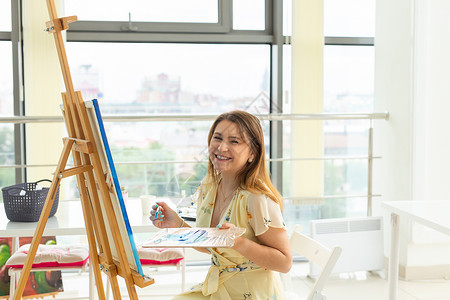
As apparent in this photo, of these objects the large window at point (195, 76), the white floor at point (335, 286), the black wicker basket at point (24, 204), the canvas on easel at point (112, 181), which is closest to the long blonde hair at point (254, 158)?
the canvas on easel at point (112, 181)

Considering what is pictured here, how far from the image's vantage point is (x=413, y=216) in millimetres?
2127

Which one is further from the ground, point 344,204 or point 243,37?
point 243,37

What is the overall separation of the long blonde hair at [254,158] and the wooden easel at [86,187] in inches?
15.4

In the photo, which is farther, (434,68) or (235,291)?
(434,68)

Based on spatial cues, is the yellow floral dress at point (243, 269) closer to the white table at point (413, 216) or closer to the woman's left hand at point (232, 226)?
the woman's left hand at point (232, 226)

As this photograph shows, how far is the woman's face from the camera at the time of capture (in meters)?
1.73

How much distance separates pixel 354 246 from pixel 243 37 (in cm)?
151

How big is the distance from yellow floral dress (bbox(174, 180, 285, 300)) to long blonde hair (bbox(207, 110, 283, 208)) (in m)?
0.03

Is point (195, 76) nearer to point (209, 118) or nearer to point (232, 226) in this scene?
point (209, 118)

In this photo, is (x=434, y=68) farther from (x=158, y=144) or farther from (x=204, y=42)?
(x=158, y=144)

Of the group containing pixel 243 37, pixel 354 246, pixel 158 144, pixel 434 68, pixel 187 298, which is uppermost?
pixel 243 37

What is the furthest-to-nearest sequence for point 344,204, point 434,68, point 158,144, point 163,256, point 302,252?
point 344,204 < point 158,144 < point 434,68 < point 163,256 < point 302,252

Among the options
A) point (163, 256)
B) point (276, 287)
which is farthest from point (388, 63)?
point (276, 287)

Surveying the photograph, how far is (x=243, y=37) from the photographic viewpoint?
3.83 metres
